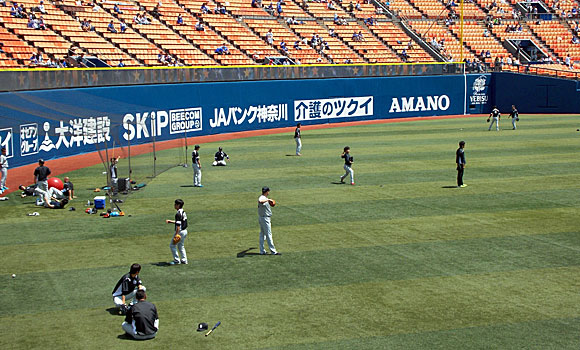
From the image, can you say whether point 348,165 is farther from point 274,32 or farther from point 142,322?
point 274,32

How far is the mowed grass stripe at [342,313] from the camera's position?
12.5 m

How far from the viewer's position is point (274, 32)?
194 feet

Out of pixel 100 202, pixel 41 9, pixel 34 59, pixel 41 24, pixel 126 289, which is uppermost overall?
pixel 41 9

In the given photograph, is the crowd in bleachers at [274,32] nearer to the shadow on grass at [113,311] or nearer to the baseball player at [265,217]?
the baseball player at [265,217]

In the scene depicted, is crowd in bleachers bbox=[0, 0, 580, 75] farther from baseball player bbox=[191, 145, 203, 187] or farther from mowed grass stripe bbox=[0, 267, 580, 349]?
mowed grass stripe bbox=[0, 267, 580, 349]

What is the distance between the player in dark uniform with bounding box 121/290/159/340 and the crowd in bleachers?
1125 inches

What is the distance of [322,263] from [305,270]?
708 millimetres

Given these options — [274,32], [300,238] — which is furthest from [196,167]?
[274,32]

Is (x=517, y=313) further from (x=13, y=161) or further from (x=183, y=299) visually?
(x=13, y=161)

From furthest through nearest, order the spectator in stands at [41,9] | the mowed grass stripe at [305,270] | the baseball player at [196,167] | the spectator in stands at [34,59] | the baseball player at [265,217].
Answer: the spectator in stands at [41,9], the spectator in stands at [34,59], the baseball player at [196,167], the baseball player at [265,217], the mowed grass stripe at [305,270]

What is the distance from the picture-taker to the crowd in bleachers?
44000 millimetres

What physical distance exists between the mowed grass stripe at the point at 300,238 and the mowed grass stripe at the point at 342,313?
3.22 m

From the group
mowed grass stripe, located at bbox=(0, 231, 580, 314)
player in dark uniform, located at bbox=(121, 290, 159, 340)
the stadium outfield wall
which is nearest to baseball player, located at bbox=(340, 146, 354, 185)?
the stadium outfield wall

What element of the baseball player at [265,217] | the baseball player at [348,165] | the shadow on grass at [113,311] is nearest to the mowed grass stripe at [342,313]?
the shadow on grass at [113,311]
